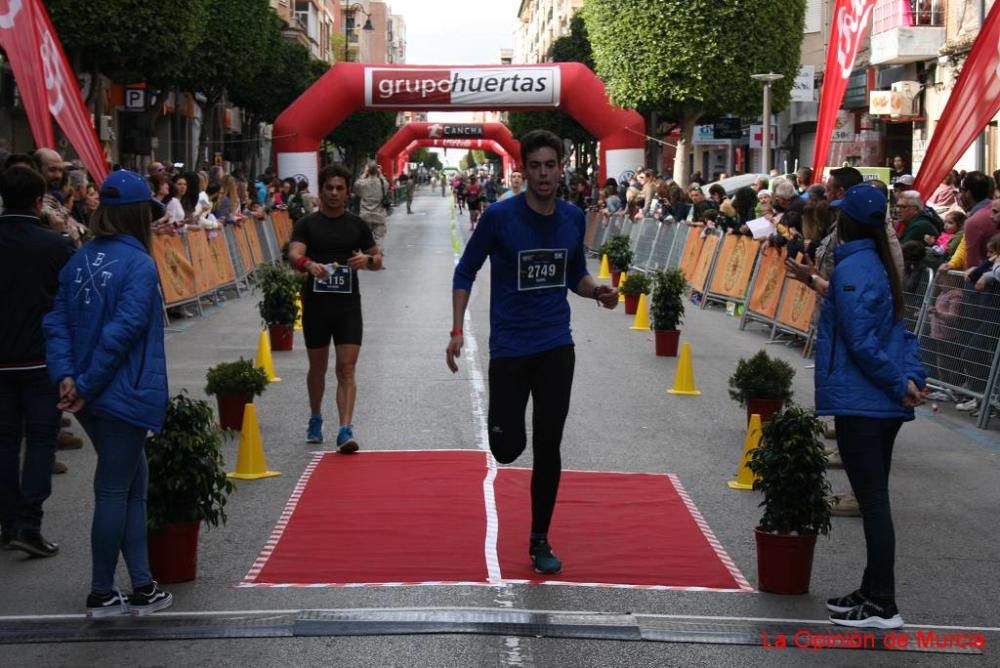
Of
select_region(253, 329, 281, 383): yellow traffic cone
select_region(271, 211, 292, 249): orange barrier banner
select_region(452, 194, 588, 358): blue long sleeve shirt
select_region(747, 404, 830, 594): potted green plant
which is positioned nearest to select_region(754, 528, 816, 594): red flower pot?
select_region(747, 404, 830, 594): potted green plant

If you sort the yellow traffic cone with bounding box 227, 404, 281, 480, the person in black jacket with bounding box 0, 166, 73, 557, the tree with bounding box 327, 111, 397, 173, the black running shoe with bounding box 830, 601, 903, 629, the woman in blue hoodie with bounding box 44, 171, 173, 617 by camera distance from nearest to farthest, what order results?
the woman in blue hoodie with bounding box 44, 171, 173, 617 < the black running shoe with bounding box 830, 601, 903, 629 < the person in black jacket with bounding box 0, 166, 73, 557 < the yellow traffic cone with bounding box 227, 404, 281, 480 < the tree with bounding box 327, 111, 397, 173

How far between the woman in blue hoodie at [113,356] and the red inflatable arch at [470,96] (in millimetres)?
30496

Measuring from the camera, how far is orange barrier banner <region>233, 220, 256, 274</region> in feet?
78.7

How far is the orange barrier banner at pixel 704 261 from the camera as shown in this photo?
853 inches

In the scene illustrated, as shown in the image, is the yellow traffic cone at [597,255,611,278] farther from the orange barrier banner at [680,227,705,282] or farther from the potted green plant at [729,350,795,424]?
the potted green plant at [729,350,795,424]

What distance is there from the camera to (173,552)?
258 inches

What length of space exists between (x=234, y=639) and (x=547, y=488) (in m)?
1.66

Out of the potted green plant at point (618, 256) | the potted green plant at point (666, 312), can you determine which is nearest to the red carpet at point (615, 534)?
the potted green plant at point (666, 312)

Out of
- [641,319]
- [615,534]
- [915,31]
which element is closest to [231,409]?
[615,534]

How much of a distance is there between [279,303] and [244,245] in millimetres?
9477

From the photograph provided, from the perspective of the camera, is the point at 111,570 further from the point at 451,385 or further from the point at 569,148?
the point at 569,148

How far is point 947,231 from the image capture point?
14.5m

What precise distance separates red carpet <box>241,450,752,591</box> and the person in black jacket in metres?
1.13

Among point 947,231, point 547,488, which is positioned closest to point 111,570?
point 547,488
